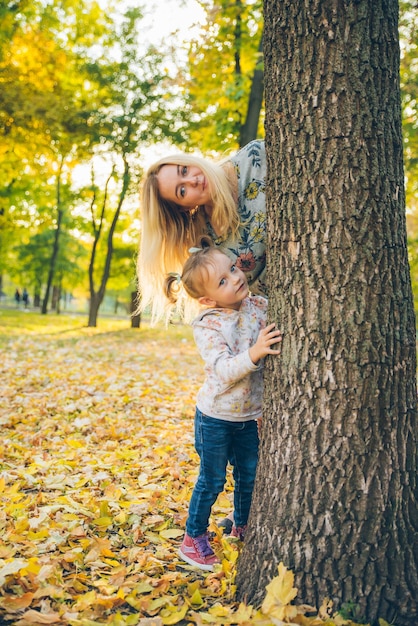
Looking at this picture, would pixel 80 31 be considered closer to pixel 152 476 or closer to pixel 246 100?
pixel 246 100

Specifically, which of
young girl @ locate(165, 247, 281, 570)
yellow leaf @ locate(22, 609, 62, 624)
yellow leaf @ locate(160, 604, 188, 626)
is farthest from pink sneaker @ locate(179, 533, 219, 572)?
yellow leaf @ locate(22, 609, 62, 624)

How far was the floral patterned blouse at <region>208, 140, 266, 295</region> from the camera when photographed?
299 cm

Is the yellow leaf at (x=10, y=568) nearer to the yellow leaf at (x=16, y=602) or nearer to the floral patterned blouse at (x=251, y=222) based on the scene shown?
the yellow leaf at (x=16, y=602)

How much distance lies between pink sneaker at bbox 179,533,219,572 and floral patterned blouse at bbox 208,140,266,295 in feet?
4.39

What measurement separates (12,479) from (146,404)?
103 inches

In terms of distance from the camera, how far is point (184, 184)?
9.86ft

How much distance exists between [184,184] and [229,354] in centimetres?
102

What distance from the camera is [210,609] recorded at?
89.0 inches

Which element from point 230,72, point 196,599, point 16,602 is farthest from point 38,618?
point 230,72

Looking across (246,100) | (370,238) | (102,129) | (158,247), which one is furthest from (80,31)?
(370,238)

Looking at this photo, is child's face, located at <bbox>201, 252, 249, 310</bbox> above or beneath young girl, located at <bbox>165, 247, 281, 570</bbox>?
above

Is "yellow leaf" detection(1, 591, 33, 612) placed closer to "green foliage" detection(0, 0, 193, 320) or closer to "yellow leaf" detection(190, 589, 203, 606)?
"yellow leaf" detection(190, 589, 203, 606)

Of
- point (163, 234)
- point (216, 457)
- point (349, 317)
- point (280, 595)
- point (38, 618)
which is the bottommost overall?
point (38, 618)

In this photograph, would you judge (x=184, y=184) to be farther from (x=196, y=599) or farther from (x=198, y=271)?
(x=196, y=599)
